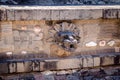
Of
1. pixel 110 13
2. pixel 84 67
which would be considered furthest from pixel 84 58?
pixel 110 13

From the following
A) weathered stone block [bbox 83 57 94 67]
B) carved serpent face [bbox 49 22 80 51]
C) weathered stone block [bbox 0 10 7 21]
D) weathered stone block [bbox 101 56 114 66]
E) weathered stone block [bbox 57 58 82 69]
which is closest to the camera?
weathered stone block [bbox 0 10 7 21]

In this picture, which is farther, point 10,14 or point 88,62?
point 88,62

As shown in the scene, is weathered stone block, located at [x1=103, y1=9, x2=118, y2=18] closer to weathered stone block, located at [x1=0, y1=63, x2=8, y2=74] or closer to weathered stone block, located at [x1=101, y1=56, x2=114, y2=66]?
weathered stone block, located at [x1=101, y1=56, x2=114, y2=66]

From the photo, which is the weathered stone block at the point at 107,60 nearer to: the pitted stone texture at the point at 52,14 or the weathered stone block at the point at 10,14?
the pitted stone texture at the point at 52,14

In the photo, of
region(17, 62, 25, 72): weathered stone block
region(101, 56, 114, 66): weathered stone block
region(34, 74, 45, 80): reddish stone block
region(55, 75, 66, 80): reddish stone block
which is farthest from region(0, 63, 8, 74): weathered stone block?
region(101, 56, 114, 66): weathered stone block

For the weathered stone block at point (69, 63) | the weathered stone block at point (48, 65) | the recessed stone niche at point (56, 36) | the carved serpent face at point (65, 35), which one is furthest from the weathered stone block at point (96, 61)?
the weathered stone block at point (48, 65)

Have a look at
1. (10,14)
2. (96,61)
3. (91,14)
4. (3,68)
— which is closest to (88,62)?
(96,61)

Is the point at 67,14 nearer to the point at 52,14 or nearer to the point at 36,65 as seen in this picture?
the point at 52,14

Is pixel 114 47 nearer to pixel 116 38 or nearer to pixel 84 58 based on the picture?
pixel 116 38
